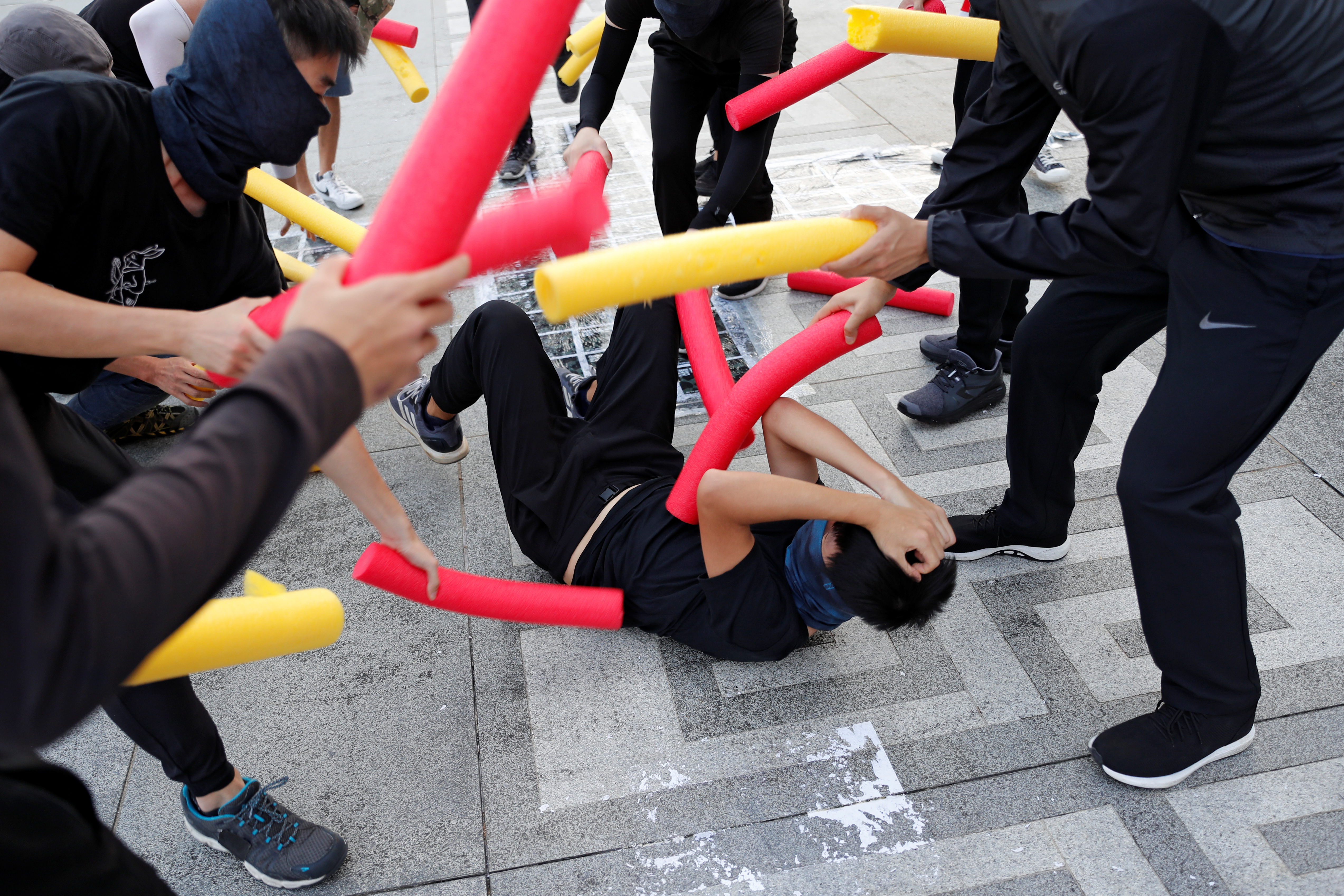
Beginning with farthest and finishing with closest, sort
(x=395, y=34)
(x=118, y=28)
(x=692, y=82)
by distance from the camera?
(x=395, y=34), (x=692, y=82), (x=118, y=28)

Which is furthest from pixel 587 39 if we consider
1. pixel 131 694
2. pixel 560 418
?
pixel 131 694

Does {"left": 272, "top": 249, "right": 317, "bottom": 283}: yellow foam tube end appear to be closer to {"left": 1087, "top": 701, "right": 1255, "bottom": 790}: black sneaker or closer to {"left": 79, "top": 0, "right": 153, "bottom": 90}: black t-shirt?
{"left": 79, "top": 0, "right": 153, "bottom": 90}: black t-shirt

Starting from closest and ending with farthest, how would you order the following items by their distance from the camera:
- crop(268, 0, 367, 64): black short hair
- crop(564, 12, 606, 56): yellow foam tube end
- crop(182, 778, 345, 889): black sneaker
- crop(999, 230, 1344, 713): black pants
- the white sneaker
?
1. crop(268, 0, 367, 64): black short hair
2. crop(999, 230, 1344, 713): black pants
3. crop(182, 778, 345, 889): black sneaker
4. crop(564, 12, 606, 56): yellow foam tube end
5. the white sneaker

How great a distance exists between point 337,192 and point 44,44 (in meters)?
2.26

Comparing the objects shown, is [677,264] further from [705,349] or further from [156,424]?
[156,424]

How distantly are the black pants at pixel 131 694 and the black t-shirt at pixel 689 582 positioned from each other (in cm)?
100

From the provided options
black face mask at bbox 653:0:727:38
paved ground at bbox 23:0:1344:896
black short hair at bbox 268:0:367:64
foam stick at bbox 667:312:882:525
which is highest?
black short hair at bbox 268:0:367:64

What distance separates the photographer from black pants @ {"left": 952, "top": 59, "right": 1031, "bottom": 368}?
316 cm

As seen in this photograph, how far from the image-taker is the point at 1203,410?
1.84 meters

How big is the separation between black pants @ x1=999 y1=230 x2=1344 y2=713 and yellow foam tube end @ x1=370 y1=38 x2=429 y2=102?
2871 millimetres

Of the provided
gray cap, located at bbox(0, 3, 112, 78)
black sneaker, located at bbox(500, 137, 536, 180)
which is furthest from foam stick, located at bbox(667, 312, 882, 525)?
black sneaker, located at bbox(500, 137, 536, 180)

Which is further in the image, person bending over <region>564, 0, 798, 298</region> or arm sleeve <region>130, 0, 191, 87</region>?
arm sleeve <region>130, 0, 191, 87</region>

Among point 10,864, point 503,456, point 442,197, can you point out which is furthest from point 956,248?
point 10,864

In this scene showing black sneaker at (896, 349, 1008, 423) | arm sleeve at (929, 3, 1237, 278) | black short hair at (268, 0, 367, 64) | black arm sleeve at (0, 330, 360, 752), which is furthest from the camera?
black sneaker at (896, 349, 1008, 423)
